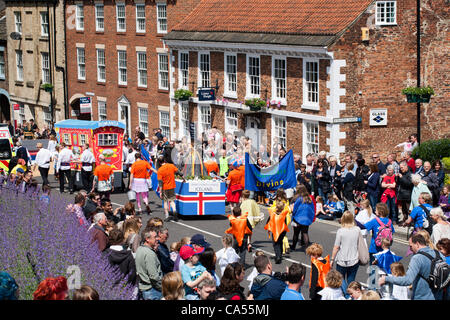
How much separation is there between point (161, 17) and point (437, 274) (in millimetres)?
30876

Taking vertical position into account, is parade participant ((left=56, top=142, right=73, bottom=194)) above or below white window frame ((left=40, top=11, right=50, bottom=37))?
below

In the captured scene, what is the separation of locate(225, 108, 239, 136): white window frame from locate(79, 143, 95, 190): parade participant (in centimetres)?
897

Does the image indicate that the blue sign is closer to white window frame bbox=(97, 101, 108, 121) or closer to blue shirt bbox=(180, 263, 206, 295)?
white window frame bbox=(97, 101, 108, 121)

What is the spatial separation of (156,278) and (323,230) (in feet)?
33.5

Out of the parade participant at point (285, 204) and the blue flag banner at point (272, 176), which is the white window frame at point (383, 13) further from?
the parade participant at point (285, 204)

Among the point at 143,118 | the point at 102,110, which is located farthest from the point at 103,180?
the point at 102,110

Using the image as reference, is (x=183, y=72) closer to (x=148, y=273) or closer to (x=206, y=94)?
(x=206, y=94)

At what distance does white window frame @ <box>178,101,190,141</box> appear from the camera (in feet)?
127

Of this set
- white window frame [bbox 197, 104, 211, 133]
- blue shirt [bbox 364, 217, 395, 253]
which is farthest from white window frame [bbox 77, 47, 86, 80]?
blue shirt [bbox 364, 217, 395, 253]

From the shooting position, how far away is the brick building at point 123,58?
40594 mm

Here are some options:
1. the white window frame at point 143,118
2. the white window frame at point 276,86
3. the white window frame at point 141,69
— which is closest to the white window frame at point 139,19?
the white window frame at point 141,69

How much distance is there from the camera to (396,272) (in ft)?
37.1
